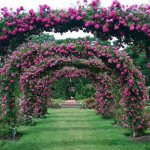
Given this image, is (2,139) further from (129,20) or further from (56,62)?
(129,20)

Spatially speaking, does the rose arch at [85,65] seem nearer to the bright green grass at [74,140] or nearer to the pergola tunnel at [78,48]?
Result: the pergola tunnel at [78,48]

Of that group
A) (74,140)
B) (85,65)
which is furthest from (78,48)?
(85,65)

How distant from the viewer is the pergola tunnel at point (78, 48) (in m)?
9.70

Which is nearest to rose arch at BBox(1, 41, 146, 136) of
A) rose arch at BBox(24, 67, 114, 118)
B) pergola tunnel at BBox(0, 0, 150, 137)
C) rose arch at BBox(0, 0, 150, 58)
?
pergola tunnel at BBox(0, 0, 150, 137)

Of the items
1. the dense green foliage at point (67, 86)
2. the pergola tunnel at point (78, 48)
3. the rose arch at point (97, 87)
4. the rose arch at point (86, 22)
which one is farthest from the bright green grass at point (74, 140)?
the dense green foliage at point (67, 86)

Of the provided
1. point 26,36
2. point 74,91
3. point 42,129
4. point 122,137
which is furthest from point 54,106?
point 26,36

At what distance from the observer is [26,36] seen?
1023 centimetres

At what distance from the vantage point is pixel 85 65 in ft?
51.7

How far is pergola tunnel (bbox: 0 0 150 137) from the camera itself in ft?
31.8

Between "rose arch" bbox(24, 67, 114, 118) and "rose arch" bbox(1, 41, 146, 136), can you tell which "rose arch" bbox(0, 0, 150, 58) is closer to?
"rose arch" bbox(1, 41, 146, 136)

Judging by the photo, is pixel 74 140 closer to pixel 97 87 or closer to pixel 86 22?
pixel 86 22

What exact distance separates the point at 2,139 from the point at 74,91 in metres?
37.8

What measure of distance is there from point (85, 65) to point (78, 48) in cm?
368

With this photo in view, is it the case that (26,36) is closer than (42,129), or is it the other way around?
(26,36)
